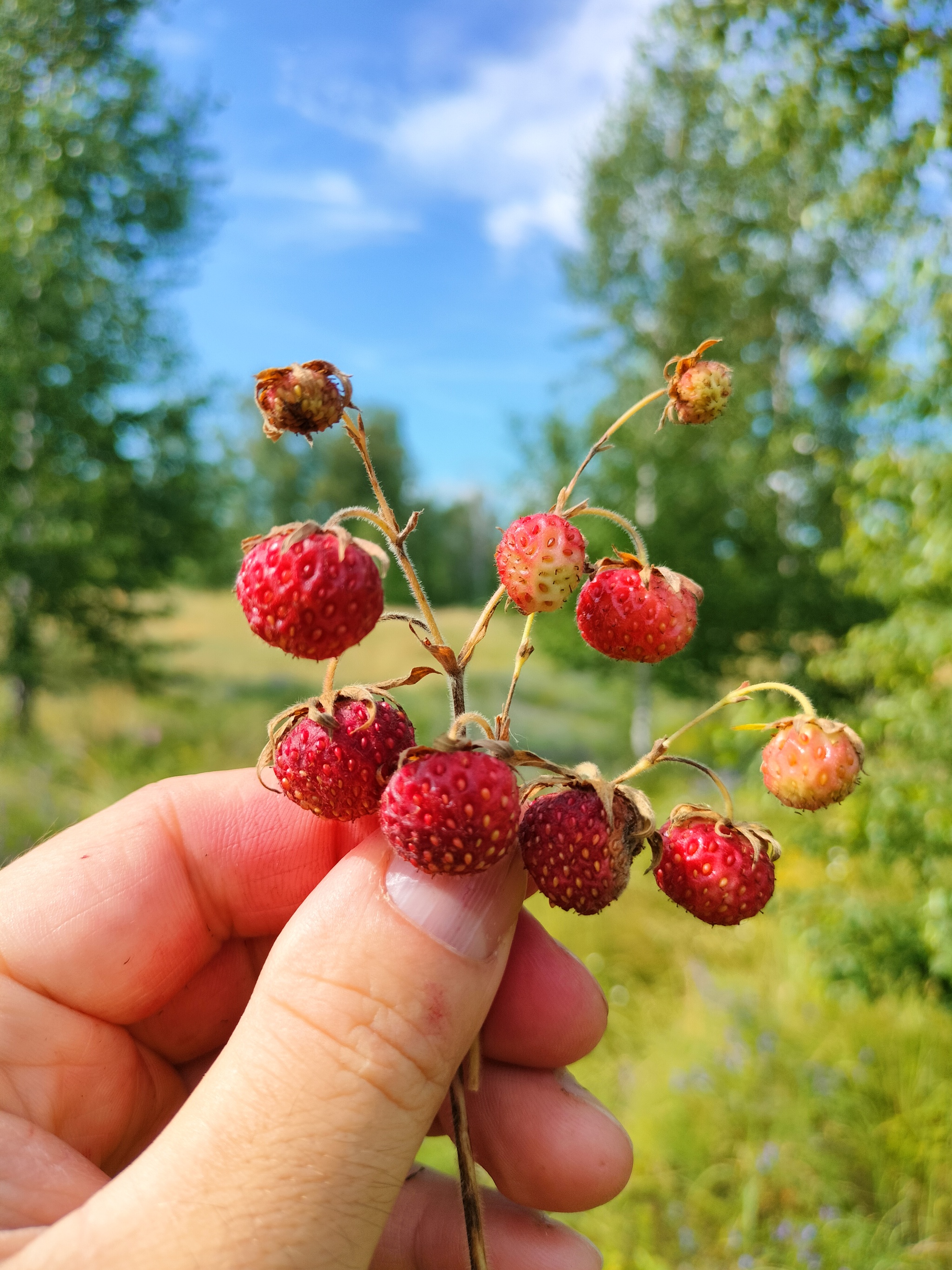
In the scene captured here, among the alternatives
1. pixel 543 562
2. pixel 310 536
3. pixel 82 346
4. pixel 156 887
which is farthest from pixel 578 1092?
pixel 82 346

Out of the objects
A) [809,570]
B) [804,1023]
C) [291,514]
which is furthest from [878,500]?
[291,514]

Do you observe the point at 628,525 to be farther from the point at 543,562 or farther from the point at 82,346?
the point at 82,346

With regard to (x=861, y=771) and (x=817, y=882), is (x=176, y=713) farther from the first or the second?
(x=861, y=771)

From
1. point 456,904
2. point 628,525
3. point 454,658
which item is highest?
point 628,525

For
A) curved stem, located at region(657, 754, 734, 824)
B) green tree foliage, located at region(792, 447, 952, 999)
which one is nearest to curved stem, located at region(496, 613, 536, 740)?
curved stem, located at region(657, 754, 734, 824)

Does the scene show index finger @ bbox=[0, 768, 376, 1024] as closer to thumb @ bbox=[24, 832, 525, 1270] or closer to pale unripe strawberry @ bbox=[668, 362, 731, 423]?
thumb @ bbox=[24, 832, 525, 1270]

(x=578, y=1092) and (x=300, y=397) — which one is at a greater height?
(x=300, y=397)
